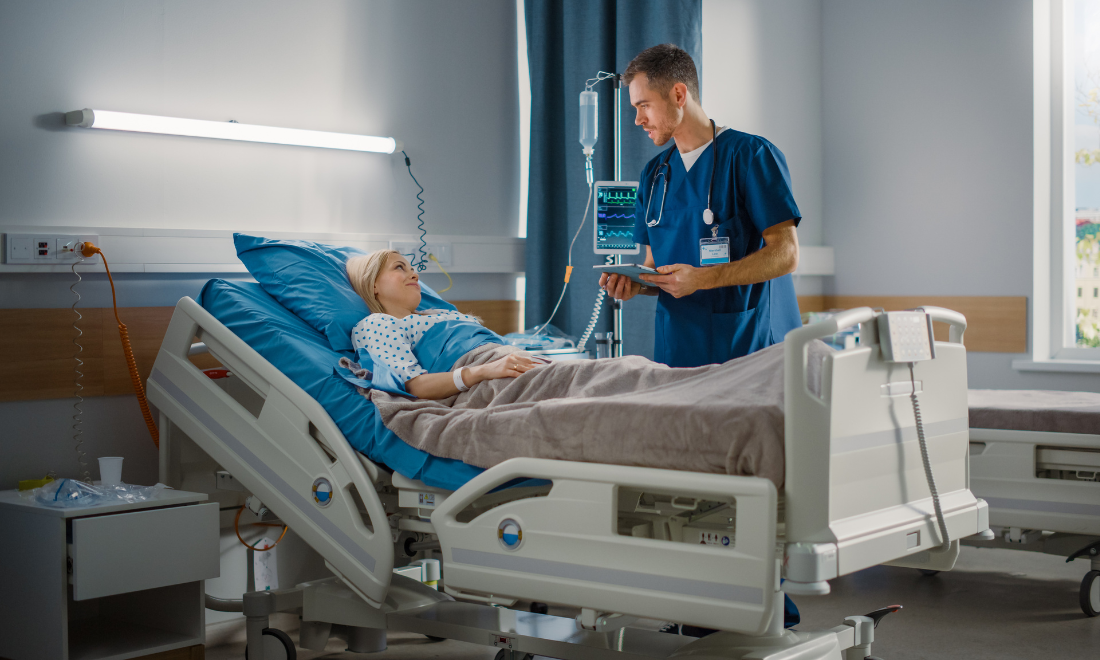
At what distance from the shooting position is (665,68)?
2.49m

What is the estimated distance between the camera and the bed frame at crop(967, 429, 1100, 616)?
2.88 meters

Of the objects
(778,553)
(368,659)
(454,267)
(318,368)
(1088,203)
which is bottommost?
(368,659)

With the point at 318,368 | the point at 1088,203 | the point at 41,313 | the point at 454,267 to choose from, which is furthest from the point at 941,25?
the point at 41,313

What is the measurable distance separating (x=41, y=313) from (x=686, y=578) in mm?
1896

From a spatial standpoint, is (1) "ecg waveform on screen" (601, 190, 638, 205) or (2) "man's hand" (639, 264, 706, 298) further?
(1) "ecg waveform on screen" (601, 190, 638, 205)

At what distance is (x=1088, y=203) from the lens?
4293 millimetres

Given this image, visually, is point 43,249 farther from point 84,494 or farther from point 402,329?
point 402,329

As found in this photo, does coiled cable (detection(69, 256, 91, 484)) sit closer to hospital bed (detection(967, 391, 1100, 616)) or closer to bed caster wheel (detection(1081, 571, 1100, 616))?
hospital bed (detection(967, 391, 1100, 616))

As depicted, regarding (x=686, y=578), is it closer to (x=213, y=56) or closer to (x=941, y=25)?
(x=213, y=56)

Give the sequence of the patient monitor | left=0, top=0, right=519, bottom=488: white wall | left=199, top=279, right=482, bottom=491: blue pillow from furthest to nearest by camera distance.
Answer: the patient monitor
left=0, top=0, right=519, bottom=488: white wall
left=199, top=279, right=482, bottom=491: blue pillow

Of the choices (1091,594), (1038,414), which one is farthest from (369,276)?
(1091,594)

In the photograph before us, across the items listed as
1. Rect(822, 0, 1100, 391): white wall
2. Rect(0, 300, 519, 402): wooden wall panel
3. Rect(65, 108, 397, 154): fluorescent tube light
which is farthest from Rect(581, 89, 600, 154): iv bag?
Rect(822, 0, 1100, 391): white wall

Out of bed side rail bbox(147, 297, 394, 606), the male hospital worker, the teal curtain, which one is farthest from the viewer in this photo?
the teal curtain

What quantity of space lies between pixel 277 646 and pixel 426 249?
4.86 feet
